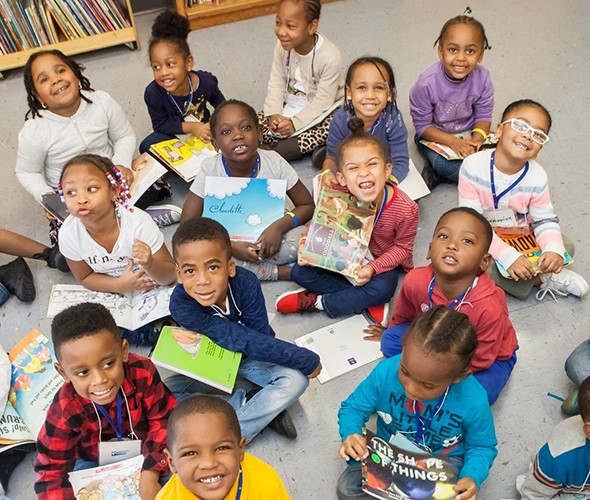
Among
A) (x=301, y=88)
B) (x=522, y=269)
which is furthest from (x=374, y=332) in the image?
(x=301, y=88)

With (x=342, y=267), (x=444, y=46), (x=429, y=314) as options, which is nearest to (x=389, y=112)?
(x=444, y=46)

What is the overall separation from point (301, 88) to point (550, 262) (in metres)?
1.51

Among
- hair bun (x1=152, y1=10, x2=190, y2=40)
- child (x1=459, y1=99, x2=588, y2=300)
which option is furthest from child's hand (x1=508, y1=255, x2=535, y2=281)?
hair bun (x1=152, y1=10, x2=190, y2=40)

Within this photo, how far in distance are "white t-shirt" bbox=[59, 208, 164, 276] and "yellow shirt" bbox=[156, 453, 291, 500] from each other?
1064 mm

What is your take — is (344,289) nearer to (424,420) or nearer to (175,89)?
(424,420)

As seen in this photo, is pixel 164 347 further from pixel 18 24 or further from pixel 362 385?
pixel 18 24

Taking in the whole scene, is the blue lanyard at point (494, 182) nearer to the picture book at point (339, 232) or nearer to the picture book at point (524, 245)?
the picture book at point (524, 245)

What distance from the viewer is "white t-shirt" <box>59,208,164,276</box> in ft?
8.02

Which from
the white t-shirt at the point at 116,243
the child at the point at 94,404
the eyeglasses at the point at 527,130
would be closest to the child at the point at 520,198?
the eyeglasses at the point at 527,130

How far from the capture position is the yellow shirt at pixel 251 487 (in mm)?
1565

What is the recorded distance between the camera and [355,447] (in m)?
1.87

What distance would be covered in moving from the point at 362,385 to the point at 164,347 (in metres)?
0.64

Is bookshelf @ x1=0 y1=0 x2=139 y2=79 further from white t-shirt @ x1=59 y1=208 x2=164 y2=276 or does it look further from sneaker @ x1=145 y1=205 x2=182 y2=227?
white t-shirt @ x1=59 y1=208 x2=164 y2=276

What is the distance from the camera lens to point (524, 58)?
3.86 metres
